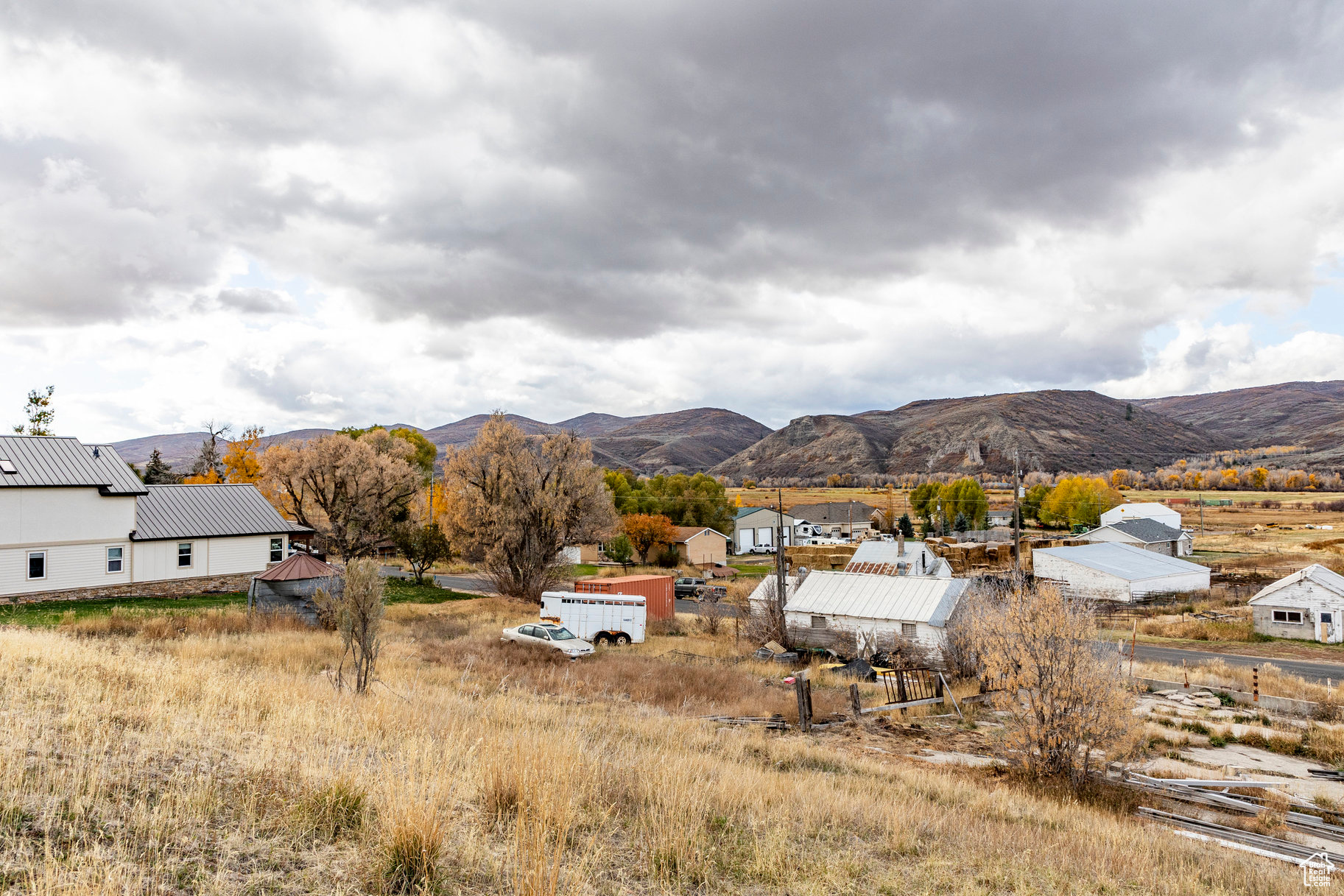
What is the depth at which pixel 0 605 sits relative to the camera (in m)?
28.3

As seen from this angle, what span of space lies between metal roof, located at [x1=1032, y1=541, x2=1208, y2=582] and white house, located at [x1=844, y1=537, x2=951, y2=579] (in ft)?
26.4

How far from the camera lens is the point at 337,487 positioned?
49219 mm

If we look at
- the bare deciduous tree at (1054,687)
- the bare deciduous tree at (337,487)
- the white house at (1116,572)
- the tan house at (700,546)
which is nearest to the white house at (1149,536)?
the white house at (1116,572)

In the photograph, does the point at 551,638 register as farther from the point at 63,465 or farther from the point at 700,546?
the point at 700,546

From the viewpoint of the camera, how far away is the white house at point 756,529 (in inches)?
3942

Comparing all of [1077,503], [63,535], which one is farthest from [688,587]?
[1077,503]

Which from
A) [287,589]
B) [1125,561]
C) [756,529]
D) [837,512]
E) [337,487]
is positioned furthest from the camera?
[837,512]

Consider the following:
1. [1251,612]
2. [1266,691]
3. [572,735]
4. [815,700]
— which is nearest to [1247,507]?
[1251,612]

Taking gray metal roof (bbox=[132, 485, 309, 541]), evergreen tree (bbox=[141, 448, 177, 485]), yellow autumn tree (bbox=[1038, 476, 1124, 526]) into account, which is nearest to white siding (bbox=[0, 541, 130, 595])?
gray metal roof (bbox=[132, 485, 309, 541])

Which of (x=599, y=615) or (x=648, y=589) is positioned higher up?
(x=648, y=589)

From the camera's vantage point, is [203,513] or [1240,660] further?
[203,513]

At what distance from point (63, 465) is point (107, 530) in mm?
3413

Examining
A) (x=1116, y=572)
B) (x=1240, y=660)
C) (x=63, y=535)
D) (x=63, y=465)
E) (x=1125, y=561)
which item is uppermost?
(x=63, y=465)

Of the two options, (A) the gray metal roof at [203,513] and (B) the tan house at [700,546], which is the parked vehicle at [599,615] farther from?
(B) the tan house at [700,546]
